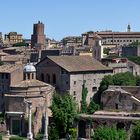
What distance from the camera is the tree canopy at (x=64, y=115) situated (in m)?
41.3

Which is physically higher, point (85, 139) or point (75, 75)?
point (75, 75)

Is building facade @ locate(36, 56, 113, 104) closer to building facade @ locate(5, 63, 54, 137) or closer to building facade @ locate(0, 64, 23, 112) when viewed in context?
→ building facade @ locate(0, 64, 23, 112)

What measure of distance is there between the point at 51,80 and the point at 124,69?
13541 mm

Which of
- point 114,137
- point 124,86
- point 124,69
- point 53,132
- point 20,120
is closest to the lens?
point 114,137

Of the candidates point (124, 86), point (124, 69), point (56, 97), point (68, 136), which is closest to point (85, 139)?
point (68, 136)

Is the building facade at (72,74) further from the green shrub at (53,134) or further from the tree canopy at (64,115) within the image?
the green shrub at (53,134)

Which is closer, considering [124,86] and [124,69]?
[124,86]

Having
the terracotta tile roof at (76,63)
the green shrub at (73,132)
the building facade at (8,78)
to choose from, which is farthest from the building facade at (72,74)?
the green shrub at (73,132)

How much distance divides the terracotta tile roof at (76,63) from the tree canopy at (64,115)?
7.35 meters

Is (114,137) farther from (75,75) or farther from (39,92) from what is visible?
(75,75)

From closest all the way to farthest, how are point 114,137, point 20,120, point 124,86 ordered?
point 114,137, point 20,120, point 124,86

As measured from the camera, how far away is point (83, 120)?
137ft

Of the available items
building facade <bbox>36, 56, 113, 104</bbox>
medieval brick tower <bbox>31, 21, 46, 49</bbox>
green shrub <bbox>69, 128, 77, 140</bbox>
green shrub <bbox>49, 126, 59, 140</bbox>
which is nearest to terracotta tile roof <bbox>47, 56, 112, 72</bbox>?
building facade <bbox>36, 56, 113, 104</bbox>

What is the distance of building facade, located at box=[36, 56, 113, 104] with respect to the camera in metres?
49.8
